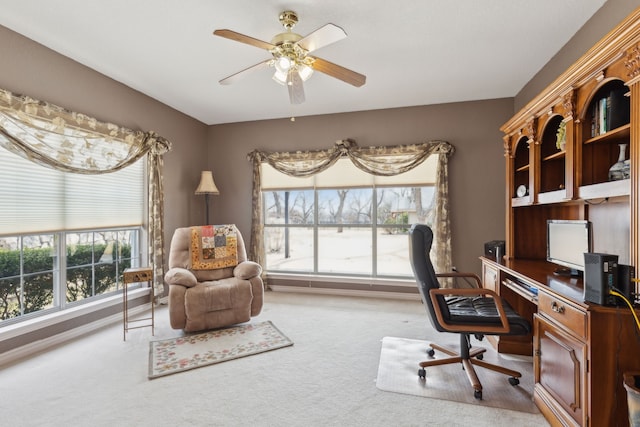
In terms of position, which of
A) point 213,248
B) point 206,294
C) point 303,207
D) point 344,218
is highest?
point 303,207

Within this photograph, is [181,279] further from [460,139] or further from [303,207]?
[460,139]

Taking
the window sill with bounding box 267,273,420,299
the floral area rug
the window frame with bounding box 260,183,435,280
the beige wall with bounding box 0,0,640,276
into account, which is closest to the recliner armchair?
the floral area rug

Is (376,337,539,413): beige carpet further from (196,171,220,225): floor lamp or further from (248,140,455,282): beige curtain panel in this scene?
(196,171,220,225): floor lamp

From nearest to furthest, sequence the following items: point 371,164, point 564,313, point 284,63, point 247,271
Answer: point 564,313, point 284,63, point 247,271, point 371,164

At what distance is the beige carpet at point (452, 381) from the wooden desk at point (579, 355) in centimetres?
15

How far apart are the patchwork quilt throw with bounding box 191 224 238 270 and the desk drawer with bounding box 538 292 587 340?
2.99m

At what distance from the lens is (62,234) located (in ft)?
9.68

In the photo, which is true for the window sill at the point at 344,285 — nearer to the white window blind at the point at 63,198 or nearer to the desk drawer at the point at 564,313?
the white window blind at the point at 63,198

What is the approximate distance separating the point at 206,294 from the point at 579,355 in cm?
281

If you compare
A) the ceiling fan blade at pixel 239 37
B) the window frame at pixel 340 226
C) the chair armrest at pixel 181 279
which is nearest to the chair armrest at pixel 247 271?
the chair armrest at pixel 181 279

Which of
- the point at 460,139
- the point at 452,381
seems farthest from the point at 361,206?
the point at 452,381

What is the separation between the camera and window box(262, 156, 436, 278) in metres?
4.30

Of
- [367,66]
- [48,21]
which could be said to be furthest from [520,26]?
[48,21]

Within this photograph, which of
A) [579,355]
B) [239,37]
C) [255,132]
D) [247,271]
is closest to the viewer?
[579,355]
